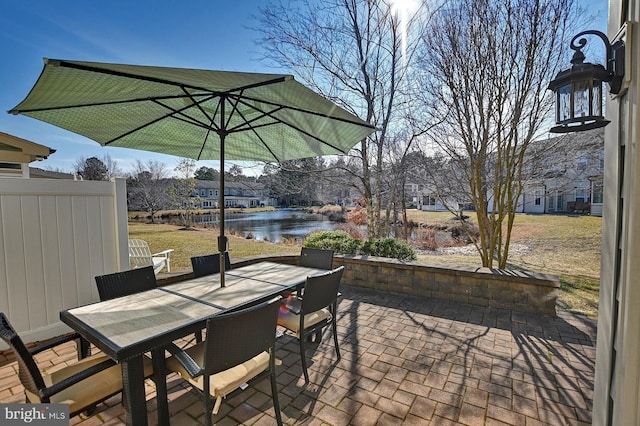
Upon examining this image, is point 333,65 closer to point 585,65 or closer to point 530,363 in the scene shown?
point 585,65

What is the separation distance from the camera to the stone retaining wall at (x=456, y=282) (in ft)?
12.4

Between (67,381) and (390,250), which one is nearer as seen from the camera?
(67,381)

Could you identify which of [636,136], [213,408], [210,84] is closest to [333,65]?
[210,84]

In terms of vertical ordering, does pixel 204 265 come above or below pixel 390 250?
above

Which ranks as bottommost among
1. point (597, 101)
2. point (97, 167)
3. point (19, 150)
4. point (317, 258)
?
point (317, 258)

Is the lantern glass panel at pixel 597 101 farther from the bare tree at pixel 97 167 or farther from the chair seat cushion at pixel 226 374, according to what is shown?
the bare tree at pixel 97 167

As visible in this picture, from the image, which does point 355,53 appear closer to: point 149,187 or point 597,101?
point 597,101

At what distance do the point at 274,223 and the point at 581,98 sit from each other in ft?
49.2

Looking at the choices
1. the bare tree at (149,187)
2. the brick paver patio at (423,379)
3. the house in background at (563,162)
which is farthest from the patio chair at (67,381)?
the bare tree at (149,187)

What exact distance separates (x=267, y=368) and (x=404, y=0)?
661 centimetres

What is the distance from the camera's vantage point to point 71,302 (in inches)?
128

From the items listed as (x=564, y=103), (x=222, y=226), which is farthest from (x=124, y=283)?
(x=564, y=103)
